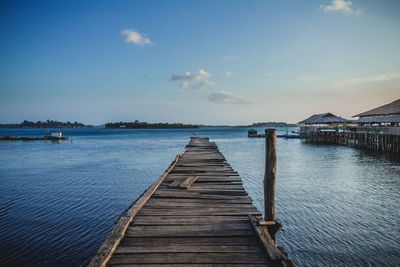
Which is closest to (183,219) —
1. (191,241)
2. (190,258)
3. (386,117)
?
(191,241)

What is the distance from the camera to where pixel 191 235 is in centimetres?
414

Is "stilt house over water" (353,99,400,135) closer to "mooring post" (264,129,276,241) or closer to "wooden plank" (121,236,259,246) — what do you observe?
"mooring post" (264,129,276,241)

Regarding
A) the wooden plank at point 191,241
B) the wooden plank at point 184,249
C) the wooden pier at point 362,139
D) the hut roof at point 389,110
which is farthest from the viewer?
the hut roof at point 389,110

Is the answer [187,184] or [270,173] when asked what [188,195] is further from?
[270,173]

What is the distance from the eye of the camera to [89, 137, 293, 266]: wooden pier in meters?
3.42

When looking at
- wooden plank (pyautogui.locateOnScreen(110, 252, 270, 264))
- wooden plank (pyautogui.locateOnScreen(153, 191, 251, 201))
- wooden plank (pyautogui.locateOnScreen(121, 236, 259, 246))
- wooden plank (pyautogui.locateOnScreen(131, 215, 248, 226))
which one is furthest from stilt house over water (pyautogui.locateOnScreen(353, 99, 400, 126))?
wooden plank (pyautogui.locateOnScreen(110, 252, 270, 264))

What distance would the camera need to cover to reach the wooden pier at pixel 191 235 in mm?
3416

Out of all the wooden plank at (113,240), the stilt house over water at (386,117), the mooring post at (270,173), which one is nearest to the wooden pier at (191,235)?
the wooden plank at (113,240)

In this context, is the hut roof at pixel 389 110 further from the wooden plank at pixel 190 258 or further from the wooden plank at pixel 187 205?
the wooden plank at pixel 190 258

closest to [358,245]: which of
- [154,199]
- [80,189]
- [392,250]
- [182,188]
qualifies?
[392,250]

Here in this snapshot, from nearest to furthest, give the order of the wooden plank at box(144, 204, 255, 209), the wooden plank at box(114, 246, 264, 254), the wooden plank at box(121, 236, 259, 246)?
the wooden plank at box(114, 246, 264, 254) < the wooden plank at box(121, 236, 259, 246) < the wooden plank at box(144, 204, 255, 209)

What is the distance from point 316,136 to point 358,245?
4416cm

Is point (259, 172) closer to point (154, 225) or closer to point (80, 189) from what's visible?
point (80, 189)

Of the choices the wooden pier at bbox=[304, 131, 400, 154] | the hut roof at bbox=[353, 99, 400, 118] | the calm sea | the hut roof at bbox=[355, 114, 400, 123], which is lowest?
the calm sea
